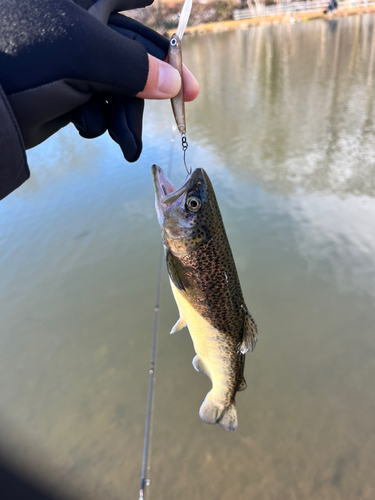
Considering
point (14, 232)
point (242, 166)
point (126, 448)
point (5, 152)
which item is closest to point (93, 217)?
point (14, 232)

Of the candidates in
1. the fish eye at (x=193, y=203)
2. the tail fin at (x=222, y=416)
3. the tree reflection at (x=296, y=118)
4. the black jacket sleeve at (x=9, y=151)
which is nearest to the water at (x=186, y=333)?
the tree reflection at (x=296, y=118)

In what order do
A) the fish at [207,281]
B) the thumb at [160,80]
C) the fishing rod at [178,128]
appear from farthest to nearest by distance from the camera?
the fish at [207,281], the fishing rod at [178,128], the thumb at [160,80]

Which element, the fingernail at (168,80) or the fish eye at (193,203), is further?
the fish eye at (193,203)

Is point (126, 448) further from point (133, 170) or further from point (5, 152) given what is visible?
point (133, 170)

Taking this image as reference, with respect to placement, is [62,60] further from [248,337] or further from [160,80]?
[248,337]

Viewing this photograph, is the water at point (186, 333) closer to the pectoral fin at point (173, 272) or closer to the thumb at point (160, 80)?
the pectoral fin at point (173, 272)

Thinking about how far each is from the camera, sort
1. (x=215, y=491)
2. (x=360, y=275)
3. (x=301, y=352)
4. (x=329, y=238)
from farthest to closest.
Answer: (x=329, y=238)
(x=360, y=275)
(x=301, y=352)
(x=215, y=491)
